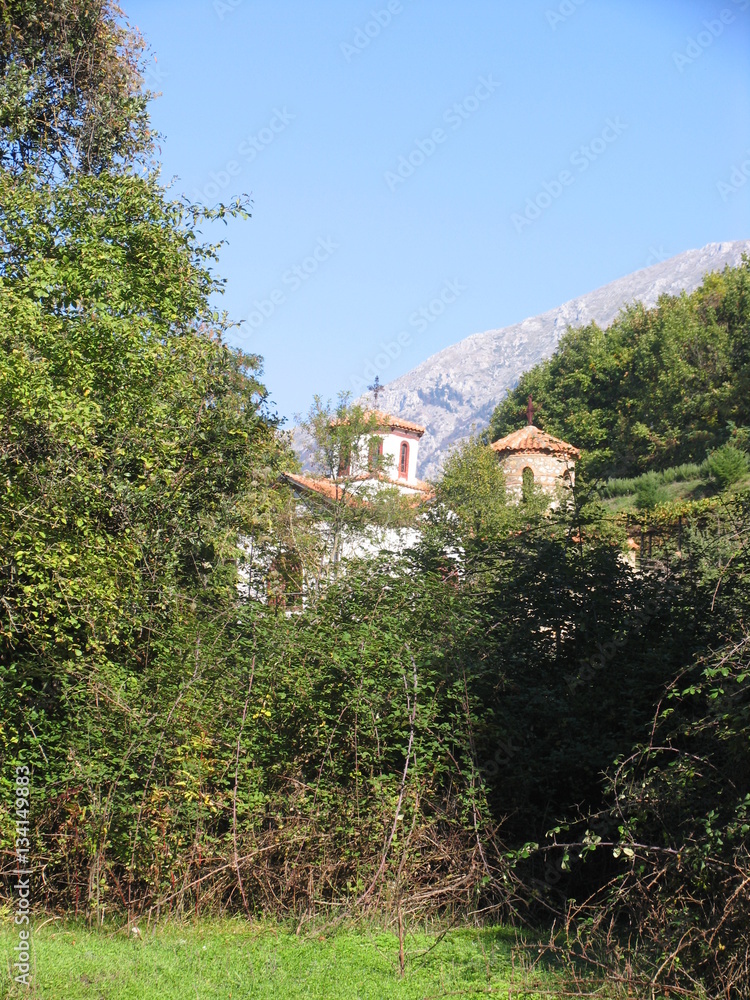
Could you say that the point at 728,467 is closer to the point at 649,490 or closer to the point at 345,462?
the point at 649,490

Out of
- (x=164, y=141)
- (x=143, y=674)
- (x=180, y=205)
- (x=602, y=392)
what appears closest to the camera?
(x=143, y=674)

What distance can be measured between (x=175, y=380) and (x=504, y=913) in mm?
5781

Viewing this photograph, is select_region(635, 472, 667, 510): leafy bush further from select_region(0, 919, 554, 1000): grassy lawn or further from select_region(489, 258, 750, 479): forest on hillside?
select_region(0, 919, 554, 1000): grassy lawn

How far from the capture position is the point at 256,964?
6.00 m

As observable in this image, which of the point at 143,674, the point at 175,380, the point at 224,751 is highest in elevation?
the point at 175,380

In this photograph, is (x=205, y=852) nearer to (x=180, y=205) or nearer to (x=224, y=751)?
(x=224, y=751)

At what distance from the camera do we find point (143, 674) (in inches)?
330

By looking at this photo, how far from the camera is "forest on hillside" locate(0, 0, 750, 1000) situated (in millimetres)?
7117

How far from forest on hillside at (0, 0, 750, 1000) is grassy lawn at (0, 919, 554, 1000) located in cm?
34

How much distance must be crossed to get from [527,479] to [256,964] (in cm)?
3002

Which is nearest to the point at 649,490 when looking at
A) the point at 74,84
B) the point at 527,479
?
the point at 527,479

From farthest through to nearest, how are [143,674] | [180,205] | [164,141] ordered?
[164,141], [180,205], [143,674]

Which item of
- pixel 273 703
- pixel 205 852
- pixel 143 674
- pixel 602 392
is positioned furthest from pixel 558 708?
pixel 602 392

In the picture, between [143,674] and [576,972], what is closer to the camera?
[576,972]
